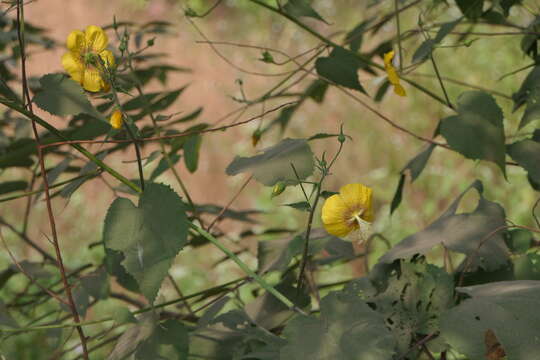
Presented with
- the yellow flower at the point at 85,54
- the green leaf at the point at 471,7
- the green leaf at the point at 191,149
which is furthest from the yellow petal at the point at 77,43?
the green leaf at the point at 471,7

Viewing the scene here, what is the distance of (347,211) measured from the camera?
0.55 metres

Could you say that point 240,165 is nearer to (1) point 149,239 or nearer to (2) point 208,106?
(1) point 149,239

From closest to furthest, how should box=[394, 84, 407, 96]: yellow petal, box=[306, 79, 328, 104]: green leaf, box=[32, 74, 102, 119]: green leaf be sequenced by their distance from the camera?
box=[32, 74, 102, 119]: green leaf, box=[394, 84, 407, 96]: yellow petal, box=[306, 79, 328, 104]: green leaf

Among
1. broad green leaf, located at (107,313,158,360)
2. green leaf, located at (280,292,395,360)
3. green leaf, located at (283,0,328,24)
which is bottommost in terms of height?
green leaf, located at (280,292,395,360)

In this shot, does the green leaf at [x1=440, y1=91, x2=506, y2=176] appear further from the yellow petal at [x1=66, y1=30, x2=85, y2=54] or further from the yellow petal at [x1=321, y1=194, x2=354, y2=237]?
the yellow petal at [x1=66, y1=30, x2=85, y2=54]

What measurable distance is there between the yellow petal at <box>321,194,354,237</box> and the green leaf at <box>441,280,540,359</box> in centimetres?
12

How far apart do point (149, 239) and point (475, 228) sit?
0.28 meters

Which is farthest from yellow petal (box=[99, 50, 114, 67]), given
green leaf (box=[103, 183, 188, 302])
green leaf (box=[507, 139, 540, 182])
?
green leaf (box=[507, 139, 540, 182])

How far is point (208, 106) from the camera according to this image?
346 cm

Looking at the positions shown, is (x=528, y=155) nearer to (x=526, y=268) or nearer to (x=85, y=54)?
(x=526, y=268)

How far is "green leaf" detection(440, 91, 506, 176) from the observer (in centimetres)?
61

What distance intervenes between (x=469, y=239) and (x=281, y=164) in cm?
17

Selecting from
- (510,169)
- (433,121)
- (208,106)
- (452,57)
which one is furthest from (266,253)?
(208,106)

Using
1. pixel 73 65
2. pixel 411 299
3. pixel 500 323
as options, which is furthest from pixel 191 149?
pixel 500 323
